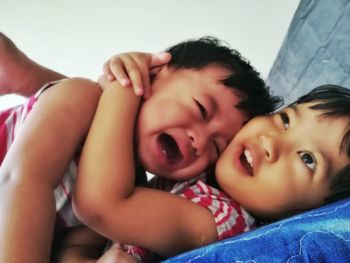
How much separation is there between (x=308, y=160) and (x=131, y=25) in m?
1.37

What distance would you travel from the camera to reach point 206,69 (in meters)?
0.73

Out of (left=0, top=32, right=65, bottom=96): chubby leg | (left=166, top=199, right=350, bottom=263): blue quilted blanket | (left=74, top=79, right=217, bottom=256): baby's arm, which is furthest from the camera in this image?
(left=0, top=32, right=65, bottom=96): chubby leg

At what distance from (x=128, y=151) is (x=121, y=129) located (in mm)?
34

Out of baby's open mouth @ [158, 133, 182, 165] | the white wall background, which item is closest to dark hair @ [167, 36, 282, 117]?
baby's open mouth @ [158, 133, 182, 165]

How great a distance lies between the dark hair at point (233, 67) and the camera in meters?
0.73

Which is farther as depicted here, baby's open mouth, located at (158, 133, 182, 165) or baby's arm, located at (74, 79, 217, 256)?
baby's open mouth, located at (158, 133, 182, 165)

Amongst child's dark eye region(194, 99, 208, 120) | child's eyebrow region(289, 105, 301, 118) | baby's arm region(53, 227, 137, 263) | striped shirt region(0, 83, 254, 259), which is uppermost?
child's eyebrow region(289, 105, 301, 118)

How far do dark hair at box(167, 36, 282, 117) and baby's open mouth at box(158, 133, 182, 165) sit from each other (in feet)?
0.46

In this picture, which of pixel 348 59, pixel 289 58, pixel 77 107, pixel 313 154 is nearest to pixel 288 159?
pixel 313 154

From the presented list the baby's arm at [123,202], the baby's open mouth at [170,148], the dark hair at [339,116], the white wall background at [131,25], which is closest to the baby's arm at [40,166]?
the baby's arm at [123,202]

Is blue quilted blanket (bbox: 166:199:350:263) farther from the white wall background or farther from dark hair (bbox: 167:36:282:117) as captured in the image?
the white wall background

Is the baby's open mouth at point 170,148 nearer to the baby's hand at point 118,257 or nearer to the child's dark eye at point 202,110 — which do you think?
the child's dark eye at point 202,110

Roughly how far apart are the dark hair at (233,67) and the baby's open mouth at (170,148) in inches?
5.5

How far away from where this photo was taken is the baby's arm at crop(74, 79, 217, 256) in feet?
1.74
